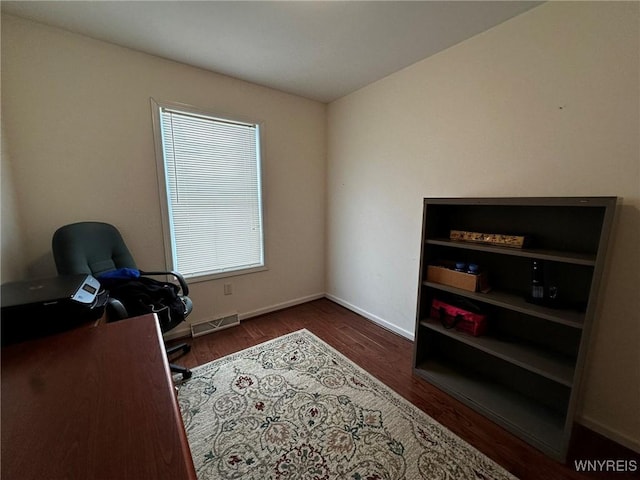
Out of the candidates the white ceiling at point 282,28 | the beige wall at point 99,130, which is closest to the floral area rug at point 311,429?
the beige wall at point 99,130

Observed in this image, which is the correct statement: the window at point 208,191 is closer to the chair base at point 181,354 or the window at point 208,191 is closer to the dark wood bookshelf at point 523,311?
the chair base at point 181,354

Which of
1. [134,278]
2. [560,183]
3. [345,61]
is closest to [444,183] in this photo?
[560,183]

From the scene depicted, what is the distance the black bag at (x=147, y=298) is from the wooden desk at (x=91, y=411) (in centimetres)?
72

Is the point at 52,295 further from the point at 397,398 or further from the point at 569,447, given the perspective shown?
the point at 569,447

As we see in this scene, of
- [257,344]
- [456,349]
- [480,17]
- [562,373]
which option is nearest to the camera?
[562,373]

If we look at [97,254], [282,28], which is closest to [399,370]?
[97,254]

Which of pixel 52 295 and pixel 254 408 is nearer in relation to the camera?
pixel 52 295

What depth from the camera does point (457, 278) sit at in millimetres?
1682

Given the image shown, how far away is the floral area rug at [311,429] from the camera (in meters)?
1.24

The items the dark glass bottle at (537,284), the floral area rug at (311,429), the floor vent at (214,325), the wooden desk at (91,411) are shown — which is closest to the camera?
the wooden desk at (91,411)

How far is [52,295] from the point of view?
1.03m

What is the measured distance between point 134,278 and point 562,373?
257 cm

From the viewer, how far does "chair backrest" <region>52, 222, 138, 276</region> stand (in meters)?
1.62

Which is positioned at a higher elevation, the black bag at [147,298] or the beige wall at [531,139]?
the beige wall at [531,139]
